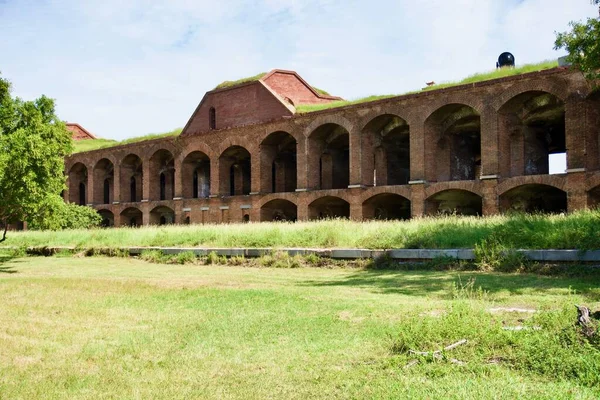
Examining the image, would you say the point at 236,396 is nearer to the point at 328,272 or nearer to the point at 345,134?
the point at 328,272

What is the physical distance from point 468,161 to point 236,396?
76.7ft

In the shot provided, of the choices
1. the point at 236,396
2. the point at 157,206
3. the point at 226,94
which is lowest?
the point at 236,396

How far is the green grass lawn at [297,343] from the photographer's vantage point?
12.1ft

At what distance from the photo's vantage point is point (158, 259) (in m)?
14.9

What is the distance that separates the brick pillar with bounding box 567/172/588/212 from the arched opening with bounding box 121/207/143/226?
25.7 m

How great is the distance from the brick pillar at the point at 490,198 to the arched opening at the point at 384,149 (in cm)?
512

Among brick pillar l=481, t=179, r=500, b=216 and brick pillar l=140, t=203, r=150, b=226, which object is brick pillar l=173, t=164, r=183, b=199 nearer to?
brick pillar l=140, t=203, r=150, b=226

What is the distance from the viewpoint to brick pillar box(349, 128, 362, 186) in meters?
24.0

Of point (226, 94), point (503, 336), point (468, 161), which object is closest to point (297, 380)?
point (503, 336)

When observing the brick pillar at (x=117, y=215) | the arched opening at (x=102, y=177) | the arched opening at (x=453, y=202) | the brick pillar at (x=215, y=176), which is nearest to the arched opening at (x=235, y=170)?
the brick pillar at (x=215, y=176)

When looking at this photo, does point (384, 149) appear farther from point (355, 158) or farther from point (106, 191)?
point (106, 191)

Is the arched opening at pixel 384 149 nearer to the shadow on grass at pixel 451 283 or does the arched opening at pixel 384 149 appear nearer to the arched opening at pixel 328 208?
the arched opening at pixel 328 208

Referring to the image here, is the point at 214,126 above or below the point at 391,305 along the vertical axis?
above

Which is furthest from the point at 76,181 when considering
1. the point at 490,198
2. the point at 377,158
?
the point at 490,198
